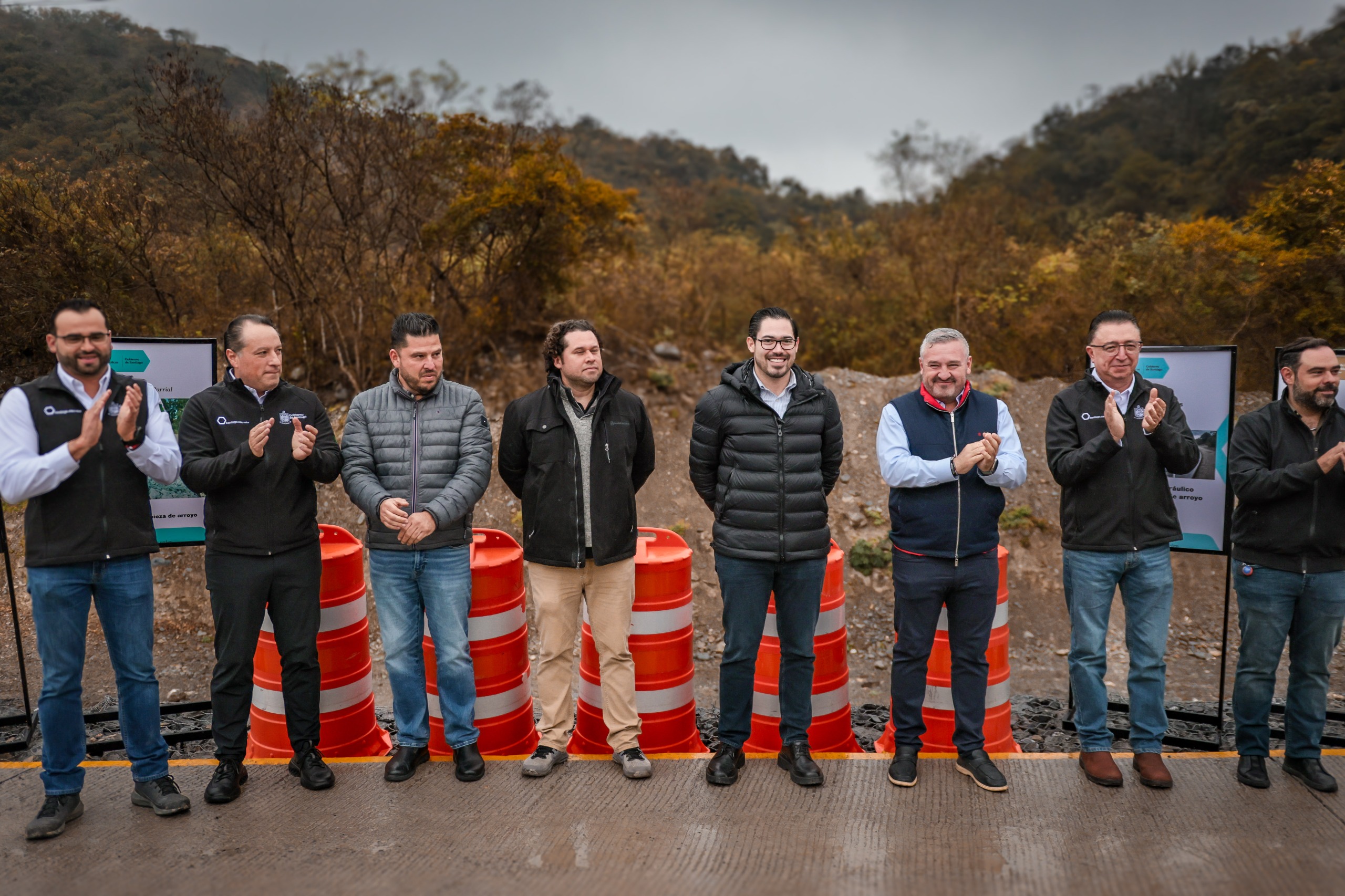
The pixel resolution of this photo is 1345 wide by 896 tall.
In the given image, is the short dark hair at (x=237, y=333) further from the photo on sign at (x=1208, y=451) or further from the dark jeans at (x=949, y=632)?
the photo on sign at (x=1208, y=451)

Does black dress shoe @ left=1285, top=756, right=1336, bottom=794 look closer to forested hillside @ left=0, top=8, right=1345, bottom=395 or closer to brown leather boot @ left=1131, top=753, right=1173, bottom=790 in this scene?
brown leather boot @ left=1131, top=753, right=1173, bottom=790

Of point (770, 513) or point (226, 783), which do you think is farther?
point (770, 513)

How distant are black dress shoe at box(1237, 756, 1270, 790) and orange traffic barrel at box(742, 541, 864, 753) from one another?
75.7 inches

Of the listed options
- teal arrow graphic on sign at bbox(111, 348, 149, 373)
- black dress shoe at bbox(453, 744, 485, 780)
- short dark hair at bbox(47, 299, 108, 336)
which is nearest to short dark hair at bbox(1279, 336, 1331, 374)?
black dress shoe at bbox(453, 744, 485, 780)

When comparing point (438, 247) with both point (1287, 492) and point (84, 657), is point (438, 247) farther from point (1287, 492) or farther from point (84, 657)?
point (1287, 492)

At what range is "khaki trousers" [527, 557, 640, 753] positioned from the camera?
4.29 m

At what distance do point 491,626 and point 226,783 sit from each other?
146cm

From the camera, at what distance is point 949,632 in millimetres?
4262

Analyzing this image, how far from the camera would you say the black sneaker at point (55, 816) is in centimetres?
370

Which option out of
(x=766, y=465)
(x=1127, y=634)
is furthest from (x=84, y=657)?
(x=1127, y=634)

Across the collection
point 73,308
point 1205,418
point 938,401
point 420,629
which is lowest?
point 420,629

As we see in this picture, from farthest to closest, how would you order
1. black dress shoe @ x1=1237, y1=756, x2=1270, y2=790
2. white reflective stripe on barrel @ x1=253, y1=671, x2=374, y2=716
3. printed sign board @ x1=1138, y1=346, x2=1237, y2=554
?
1. printed sign board @ x1=1138, y1=346, x2=1237, y2=554
2. white reflective stripe on barrel @ x1=253, y1=671, x2=374, y2=716
3. black dress shoe @ x1=1237, y1=756, x2=1270, y2=790

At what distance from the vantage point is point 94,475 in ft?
12.5

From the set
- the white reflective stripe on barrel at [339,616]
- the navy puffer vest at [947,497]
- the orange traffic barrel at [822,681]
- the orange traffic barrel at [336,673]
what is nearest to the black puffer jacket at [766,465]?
the navy puffer vest at [947,497]
